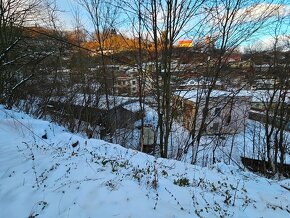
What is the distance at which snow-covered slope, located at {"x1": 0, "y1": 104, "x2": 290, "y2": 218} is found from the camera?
2.93 metres

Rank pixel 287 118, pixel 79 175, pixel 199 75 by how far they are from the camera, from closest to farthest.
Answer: pixel 79 175 < pixel 199 75 < pixel 287 118

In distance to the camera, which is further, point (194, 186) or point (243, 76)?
point (243, 76)

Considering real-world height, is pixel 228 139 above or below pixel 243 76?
below

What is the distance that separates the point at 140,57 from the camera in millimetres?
11320

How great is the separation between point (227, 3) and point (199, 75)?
343cm

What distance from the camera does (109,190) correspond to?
3.33 meters

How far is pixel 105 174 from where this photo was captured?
13.1 feet

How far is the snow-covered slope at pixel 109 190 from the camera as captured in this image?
2930 mm

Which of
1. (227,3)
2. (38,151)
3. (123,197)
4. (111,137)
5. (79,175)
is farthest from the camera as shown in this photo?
(111,137)

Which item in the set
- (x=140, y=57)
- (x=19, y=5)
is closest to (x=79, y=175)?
(x=140, y=57)

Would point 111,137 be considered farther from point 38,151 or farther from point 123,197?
point 123,197

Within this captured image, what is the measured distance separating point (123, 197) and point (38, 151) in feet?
9.06

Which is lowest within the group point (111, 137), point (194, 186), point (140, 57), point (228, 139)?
point (228, 139)

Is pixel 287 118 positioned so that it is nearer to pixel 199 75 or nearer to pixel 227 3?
pixel 199 75
